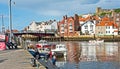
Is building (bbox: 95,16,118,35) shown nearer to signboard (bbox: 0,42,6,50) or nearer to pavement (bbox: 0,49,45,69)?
signboard (bbox: 0,42,6,50)

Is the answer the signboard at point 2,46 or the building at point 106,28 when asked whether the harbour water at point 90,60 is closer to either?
the signboard at point 2,46

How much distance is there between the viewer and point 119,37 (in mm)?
178250

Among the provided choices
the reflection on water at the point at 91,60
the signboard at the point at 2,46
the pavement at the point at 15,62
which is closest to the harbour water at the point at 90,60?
the reflection on water at the point at 91,60

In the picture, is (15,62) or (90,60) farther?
(90,60)

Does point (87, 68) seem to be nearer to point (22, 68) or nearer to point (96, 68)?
point (96, 68)

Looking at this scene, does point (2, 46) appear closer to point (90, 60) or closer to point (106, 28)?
point (90, 60)

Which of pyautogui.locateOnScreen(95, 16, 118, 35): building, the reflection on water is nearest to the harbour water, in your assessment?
the reflection on water

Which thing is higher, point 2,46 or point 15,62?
point 2,46

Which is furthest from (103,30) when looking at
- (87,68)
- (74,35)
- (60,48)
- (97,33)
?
(87,68)

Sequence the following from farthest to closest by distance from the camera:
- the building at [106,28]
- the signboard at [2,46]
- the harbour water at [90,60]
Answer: the building at [106,28] < the signboard at [2,46] < the harbour water at [90,60]

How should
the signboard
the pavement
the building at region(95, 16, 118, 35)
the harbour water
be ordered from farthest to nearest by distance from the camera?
the building at region(95, 16, 118, 35) → the signboard → the harbour water → the pavement

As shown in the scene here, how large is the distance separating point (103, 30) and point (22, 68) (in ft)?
549

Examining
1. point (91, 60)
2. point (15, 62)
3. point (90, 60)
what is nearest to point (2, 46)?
point (90, 60)

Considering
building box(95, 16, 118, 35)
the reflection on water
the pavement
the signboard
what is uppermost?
building box(95, 16, 118, 35)
